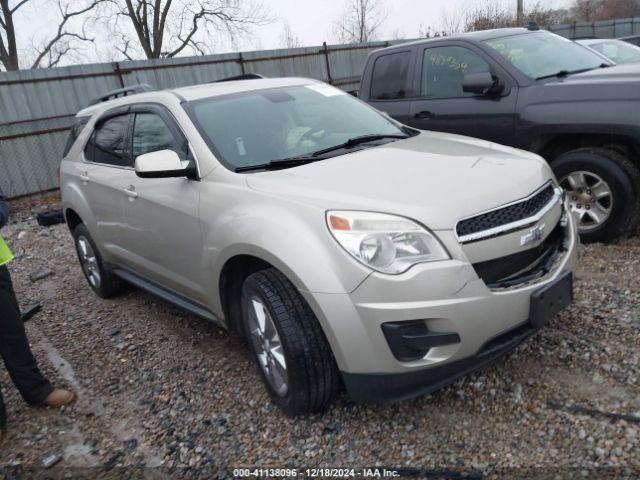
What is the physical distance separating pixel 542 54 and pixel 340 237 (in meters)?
3.75

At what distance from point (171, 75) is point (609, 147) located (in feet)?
32.1

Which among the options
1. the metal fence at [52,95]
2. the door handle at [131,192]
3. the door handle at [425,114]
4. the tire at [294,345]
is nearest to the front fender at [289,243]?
the tire at [294,345]

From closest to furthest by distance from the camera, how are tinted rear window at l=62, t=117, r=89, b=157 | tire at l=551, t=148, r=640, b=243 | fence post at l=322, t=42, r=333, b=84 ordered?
tire at l=551, t=148, r=640, b=243
tinted rear window at l=62, t=117, r=89, b=157
fence post at l=322, t=42, r=333, b=84

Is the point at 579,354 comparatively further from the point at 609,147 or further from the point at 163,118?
the point at 163,118

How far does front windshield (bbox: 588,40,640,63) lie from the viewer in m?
6.74

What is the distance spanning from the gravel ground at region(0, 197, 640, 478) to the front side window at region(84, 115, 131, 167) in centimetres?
139

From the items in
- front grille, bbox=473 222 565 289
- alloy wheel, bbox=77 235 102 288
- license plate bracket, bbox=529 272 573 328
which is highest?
front grille, bbox=473 222 565 289

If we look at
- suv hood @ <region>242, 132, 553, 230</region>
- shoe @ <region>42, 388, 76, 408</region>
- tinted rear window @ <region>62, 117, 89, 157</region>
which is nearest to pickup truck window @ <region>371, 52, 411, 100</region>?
suv hood @ <region>242, 132, 553, 230</region>

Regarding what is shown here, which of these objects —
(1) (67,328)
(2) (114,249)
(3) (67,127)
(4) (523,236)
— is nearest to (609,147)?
(4) (523,236)

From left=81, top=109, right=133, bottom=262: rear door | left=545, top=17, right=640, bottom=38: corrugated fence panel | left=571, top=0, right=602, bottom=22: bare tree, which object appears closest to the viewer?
left=81, top=109, right=133, bottom=262: rear door

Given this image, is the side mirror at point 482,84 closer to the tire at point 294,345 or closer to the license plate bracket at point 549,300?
the license plate bracket at point 549,300

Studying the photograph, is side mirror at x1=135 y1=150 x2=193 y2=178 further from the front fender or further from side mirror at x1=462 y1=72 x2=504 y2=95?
side mirror at x1=462 y1=72 x2=504 y2=95

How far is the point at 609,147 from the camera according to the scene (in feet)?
13.9

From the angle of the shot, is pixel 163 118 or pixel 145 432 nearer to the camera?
pixel 145 432
